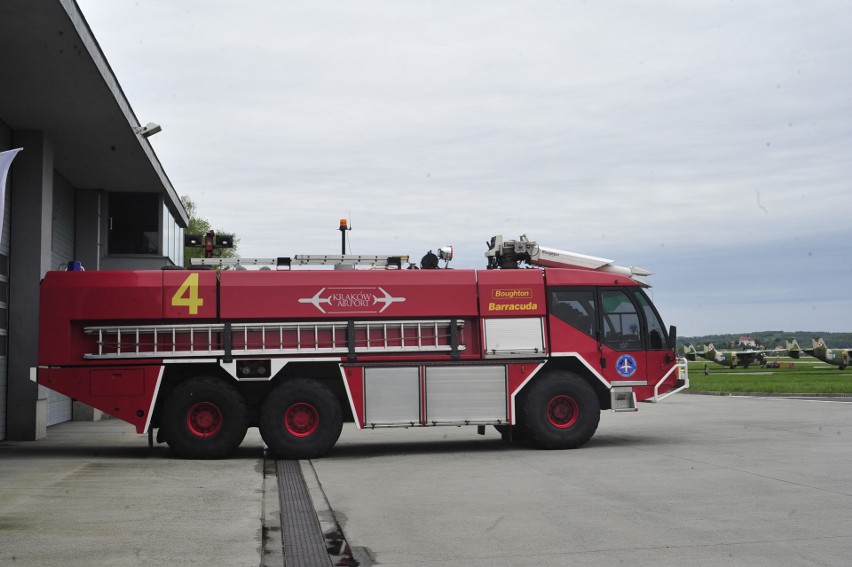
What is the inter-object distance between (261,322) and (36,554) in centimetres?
767

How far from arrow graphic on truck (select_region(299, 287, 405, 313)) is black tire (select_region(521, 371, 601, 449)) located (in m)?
2.67

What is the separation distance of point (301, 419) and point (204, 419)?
1449 millimetres

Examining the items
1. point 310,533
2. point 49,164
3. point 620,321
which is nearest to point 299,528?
point 310,533

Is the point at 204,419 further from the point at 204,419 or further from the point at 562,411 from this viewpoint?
the point at 562,411

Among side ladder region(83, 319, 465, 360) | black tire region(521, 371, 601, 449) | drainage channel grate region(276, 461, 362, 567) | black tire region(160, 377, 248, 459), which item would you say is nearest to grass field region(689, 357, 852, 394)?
black tire region(521, 371, 601, 449)

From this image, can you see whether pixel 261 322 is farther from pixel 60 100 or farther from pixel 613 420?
pixel 613 420

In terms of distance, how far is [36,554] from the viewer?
7.00 metres

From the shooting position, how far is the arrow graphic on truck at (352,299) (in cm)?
1465

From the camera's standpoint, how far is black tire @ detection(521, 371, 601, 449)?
14961mm

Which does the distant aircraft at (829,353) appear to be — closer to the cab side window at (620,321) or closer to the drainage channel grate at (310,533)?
the cab side window at (620,321)

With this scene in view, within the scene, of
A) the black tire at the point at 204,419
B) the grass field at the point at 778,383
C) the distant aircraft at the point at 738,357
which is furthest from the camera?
the distant aircraft at the point at 738,357

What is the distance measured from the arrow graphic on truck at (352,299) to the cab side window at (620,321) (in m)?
3.48

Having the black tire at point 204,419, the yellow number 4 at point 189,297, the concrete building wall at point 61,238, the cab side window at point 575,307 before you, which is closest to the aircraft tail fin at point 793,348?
the concrete building wall at point 61,238

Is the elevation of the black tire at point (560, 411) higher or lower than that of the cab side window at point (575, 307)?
lower
